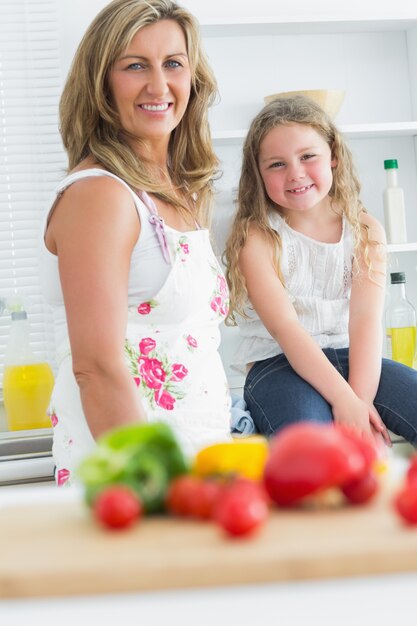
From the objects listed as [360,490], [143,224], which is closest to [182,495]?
[360,490]

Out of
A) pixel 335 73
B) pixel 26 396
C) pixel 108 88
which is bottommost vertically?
pixel 26 396

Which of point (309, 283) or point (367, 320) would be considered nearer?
point (367, 320)

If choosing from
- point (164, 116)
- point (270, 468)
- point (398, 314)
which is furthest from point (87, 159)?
point (398, 314)

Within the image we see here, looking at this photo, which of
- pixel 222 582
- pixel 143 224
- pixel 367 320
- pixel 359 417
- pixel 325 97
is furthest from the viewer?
pixel 325 97

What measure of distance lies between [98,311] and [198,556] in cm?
66

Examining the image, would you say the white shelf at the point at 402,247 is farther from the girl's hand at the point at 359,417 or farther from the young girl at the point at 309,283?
the girl's hand at the point at 359,417

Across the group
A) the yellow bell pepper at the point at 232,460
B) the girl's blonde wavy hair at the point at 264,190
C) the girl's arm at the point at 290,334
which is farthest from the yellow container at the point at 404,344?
the yellow bell pepper at the point at 232,460

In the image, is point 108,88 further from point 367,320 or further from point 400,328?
point 400,328

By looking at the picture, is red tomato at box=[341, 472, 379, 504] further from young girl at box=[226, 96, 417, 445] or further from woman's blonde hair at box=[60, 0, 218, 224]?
young girl at box=[226, 96, 417, 445]

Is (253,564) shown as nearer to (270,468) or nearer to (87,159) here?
(270,468)

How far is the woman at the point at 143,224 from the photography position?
4.38ft

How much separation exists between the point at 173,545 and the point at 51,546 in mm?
88

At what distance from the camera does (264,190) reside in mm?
2088

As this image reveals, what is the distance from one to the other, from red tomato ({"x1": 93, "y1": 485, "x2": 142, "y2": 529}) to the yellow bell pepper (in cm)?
8
